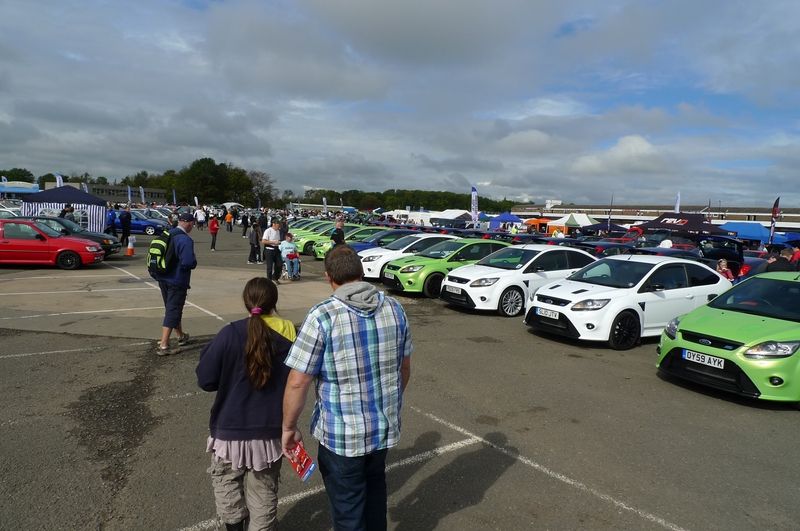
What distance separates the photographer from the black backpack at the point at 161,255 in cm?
637

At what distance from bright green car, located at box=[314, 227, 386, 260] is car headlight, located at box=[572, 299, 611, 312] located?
12.0m

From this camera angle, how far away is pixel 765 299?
21.9 ft

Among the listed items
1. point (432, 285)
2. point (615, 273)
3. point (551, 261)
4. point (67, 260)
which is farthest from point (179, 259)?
point (67, 260)

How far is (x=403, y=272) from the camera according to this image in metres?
12.5

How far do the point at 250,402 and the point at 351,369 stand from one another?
642mm

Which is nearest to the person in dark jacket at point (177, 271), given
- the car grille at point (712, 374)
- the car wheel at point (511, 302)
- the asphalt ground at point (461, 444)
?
the asphalt ground at point (461, 444)

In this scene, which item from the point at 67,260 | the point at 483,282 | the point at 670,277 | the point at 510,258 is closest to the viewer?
the point at 670,277

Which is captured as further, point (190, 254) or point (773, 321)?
point (190, 254)

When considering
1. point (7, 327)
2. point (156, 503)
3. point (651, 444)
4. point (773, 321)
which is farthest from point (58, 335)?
point (773, 321)

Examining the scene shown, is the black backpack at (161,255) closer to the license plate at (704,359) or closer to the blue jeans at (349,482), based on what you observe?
the blue jeans at (349,482)

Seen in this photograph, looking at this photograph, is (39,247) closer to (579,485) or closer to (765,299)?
(579,485)

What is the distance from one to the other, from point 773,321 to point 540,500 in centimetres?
433

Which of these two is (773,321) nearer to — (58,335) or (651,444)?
(651,444)

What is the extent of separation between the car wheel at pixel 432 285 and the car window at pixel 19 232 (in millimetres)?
11506
